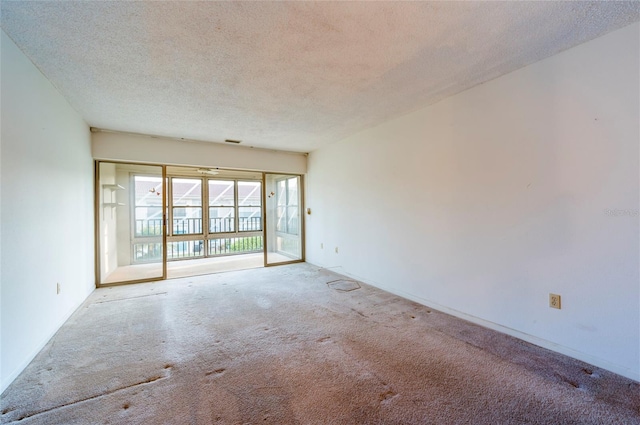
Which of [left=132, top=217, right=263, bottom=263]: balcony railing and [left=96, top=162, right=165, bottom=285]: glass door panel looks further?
[left=132, top=217, right=263, bottom=263]: balcony railing

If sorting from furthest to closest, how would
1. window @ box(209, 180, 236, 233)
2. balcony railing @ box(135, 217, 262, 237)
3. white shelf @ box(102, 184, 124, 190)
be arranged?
window @ box(209, 180, 236, 233) → balcony railing @ box(135, 217, 262, 237) → white shelf @ box(102, 184, 124, 190)

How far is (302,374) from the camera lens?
1936mm

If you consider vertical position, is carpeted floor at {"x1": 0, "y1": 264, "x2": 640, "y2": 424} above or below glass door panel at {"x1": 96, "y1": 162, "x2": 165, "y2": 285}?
below

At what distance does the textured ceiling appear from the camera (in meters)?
1.66

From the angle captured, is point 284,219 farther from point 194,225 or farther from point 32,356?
point 32,356

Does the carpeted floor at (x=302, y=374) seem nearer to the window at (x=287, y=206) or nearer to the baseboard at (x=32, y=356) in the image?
the baseboard at (x=32, y=356)

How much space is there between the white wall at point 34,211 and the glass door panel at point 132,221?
4.63 feet

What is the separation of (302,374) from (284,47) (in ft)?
8.11

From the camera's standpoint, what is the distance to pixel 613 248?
6.27 feet

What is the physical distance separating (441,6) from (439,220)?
6.90 ft

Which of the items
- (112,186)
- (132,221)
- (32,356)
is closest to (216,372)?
(32,356)

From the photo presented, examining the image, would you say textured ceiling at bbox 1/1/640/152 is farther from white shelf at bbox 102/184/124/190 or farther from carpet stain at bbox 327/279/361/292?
carpet stain at bbox 327/279/361/292

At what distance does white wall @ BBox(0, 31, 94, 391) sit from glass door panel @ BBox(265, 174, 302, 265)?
330 centimetres

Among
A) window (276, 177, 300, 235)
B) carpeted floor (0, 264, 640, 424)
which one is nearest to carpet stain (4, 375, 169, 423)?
carpeted floor (0, 264, 640, 424)
